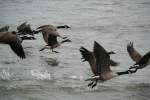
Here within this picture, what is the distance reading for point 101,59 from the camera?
9359 millimetres

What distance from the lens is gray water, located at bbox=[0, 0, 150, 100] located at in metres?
11.0

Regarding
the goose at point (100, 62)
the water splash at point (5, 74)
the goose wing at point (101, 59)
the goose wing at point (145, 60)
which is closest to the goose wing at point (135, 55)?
the goose wing at point (145, 60)

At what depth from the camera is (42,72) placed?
12.5m

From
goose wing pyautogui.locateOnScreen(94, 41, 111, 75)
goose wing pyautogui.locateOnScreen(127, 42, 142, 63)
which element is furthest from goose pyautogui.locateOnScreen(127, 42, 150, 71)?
goose wing pyautogui.locateOnScreen(94, 41, 111, 75)

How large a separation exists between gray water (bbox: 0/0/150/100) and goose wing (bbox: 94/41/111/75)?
111 centimetres

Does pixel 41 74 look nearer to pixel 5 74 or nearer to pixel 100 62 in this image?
pixel 5 74

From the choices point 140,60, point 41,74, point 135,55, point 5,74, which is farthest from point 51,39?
point 140,60

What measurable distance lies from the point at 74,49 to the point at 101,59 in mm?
5156

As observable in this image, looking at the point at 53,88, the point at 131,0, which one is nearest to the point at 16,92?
the point at 53,88

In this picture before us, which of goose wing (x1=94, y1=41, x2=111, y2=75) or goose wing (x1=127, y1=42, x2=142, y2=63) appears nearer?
goose wing (x1=94, y1=41, x2=111, y2=75)

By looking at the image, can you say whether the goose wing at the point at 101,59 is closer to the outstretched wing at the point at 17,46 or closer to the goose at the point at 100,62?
the goose at the point at 100,62

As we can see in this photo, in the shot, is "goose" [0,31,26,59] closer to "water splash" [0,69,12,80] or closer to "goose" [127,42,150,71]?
"water splash" [0,69,12,80]

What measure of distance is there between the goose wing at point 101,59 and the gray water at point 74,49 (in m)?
1.11

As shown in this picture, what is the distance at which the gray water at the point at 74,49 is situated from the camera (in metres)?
11.0
